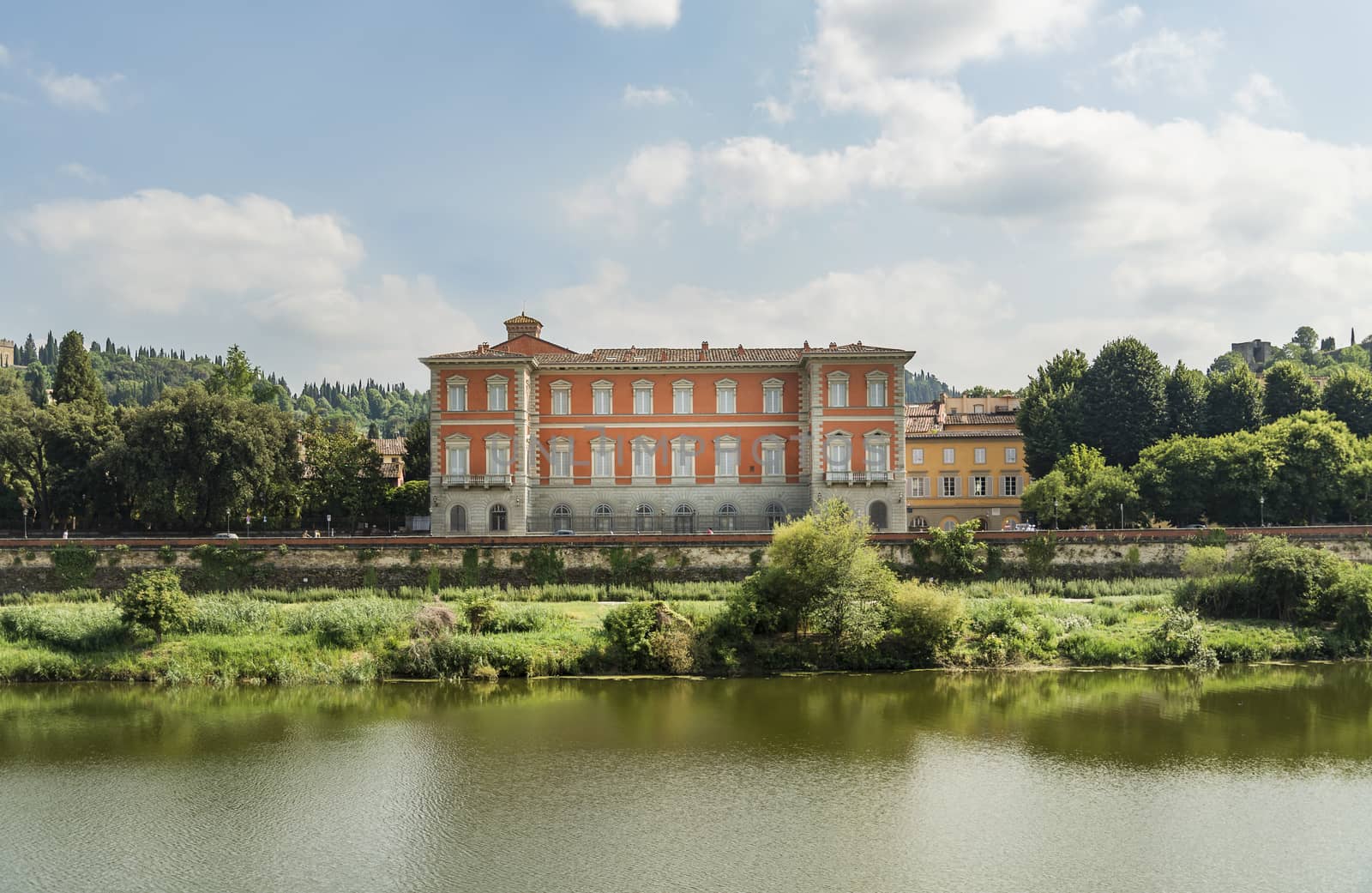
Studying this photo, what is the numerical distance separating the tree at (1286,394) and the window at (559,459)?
3562cm

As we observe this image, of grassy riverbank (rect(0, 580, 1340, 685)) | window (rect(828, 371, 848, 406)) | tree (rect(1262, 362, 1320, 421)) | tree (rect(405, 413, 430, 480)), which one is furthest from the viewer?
tree (rect(405, 413, 430, 480))

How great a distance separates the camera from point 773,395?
45.6 meters

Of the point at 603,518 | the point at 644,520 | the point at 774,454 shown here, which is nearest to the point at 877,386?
the point at 774,454

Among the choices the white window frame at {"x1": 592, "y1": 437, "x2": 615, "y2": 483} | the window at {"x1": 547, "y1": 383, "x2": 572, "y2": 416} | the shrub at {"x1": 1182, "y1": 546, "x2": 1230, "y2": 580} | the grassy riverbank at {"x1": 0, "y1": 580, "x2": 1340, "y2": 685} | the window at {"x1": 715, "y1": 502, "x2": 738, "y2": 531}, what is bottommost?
the grassy riverbank at {"x1": 0, "y1": 580, "x2": 1340, "y2": 685}

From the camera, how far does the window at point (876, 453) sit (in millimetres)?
43812

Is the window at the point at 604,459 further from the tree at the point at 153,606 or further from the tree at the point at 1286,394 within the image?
the tree at the point at 1286,394

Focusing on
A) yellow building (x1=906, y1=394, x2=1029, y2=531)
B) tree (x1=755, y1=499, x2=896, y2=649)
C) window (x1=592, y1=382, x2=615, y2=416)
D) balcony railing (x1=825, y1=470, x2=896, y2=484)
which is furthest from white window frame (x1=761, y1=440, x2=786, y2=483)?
tree (x1=755, y1=499, x2=896, y2=649)

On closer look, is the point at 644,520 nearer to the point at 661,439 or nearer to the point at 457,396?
the point at 661,439

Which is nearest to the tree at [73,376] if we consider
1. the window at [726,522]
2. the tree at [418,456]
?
the tree at [418,456]

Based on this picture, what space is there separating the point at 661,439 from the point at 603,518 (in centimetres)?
440

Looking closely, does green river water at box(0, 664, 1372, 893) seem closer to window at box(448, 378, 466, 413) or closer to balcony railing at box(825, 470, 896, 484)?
balcony railing at box(825, 470, 896, 484)

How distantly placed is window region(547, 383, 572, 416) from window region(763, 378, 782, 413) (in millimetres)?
8893

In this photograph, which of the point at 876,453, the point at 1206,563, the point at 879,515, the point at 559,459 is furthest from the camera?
the point at 559,459

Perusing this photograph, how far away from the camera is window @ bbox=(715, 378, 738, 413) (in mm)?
45469
